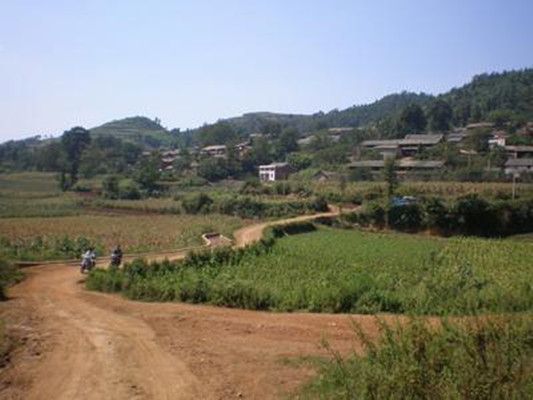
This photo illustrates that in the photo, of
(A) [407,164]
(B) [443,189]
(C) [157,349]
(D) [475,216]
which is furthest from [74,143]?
(C) [157,349]

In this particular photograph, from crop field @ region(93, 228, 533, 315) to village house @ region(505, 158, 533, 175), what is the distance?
115ft

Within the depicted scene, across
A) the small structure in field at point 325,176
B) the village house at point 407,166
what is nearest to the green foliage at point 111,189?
the small structure in field at point 325,176

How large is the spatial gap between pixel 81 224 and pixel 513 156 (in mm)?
59293

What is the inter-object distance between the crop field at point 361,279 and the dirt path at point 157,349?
1156 millimetres

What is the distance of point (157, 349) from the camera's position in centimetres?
1359

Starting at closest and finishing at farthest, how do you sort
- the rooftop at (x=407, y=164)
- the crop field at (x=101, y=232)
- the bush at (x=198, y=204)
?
the crop field at (x=101, y=232) → the bush at (x=198, y=204) → the rooftop at (x=407, y=164)

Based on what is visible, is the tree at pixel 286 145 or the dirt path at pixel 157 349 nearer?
the dirt path at pixel 157 349

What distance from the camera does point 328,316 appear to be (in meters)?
17.6

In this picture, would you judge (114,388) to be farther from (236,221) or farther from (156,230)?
(236,221)

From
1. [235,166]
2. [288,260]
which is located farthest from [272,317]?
[235,166]

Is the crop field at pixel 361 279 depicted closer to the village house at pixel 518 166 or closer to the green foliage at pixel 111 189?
the village house at pixel 518 166

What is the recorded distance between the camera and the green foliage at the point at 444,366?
7289 mm

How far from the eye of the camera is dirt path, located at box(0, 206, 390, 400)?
1099 centimetres

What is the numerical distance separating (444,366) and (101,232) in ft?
132
